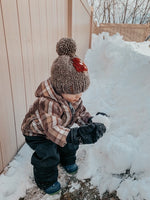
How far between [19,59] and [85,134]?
909mm

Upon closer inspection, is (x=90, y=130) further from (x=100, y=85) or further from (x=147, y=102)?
(x=100, y=85)

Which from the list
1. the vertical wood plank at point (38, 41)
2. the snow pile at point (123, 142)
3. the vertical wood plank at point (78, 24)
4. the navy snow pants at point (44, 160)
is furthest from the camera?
the vertical wood plank at point (78, 24)

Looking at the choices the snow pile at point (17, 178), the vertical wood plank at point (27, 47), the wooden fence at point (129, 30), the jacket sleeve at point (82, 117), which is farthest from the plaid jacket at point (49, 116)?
the wooden fence at point (129, 30)

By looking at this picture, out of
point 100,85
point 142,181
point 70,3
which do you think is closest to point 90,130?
point 142,181

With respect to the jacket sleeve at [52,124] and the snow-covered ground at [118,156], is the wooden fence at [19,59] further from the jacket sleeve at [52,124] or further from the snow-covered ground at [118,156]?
the jacket sleeve at [52,124]

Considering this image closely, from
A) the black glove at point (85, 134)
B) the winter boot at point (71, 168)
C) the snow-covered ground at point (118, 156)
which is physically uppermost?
the black glove at point (85, 134)

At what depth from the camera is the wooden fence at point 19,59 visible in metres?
1.45

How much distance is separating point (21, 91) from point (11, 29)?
1.81 feet

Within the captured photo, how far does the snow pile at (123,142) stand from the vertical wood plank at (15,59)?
2.36 ft

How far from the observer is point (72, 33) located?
11.6 ft

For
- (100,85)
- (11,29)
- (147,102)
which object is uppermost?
(11,29)

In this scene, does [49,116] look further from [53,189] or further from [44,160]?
[53,189]

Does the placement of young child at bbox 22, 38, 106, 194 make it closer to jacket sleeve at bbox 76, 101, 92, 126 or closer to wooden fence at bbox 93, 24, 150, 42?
jacket sleeve at bbox 76, 101, 92, 126

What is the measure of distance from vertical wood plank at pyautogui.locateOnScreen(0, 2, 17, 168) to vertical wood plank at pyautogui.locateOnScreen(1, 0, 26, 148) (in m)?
0.06
